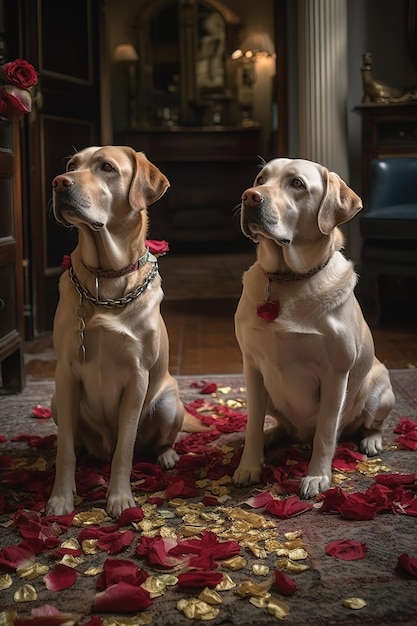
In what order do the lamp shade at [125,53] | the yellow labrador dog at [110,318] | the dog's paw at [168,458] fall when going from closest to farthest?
the yellow labrador dog at [110,318], the dog's paw at [168,458], the lamp shade at [125,53]

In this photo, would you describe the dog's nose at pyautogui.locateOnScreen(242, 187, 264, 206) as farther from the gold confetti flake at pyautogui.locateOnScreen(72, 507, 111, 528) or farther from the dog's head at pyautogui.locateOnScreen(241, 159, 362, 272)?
the gold confetti flake at pyautogui.locateOnScreen(72, 507, 111, 528)

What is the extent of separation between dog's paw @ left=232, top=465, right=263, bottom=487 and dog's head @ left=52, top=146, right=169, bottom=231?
741 millimetres

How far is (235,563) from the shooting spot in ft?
5.61

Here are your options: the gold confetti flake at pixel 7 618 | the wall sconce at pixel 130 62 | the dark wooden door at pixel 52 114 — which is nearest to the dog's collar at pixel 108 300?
the gold confetti flake at pixel 7 618

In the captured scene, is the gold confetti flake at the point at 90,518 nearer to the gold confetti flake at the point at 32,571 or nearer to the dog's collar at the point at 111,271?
the gold confetti flake at the point at 32,571

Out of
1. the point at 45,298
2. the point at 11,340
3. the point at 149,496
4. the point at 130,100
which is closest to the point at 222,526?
the point at 149,496

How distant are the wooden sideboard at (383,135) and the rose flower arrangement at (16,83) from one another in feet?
9.38

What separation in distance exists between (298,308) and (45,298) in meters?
2.72

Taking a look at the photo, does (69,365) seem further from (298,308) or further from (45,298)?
(45,298)

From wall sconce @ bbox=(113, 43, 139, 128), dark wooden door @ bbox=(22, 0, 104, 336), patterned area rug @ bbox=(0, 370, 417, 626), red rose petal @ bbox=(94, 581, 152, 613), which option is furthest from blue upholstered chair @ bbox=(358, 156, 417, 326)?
wall sconce @ bbox=(113, 43, 139, 128)

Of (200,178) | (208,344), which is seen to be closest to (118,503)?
(208,344)

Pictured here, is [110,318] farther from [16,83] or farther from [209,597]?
[16,83]

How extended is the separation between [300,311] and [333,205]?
0.94 feet

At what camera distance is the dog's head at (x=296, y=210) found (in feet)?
6.59
